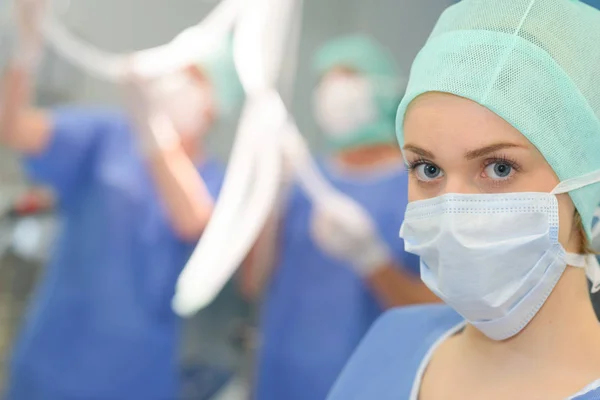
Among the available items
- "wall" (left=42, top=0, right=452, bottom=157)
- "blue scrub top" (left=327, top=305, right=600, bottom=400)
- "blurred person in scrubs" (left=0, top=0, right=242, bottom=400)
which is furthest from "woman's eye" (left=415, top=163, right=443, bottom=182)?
"blurred person in scrubs" (left=0, top=0, right=242, bottom=400)

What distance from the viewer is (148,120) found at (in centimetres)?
175

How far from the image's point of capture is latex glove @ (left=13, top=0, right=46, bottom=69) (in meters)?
1.66

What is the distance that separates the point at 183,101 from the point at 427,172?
42.9 inches

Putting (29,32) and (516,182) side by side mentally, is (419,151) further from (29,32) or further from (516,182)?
(29,32)

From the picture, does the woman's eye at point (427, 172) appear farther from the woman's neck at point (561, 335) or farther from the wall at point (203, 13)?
the wall at point (203, 13)

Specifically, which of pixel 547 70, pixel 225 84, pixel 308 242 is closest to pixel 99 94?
pixel 225 84

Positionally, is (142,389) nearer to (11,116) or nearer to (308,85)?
(11,116)

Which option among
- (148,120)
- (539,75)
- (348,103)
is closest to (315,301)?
(348,103)

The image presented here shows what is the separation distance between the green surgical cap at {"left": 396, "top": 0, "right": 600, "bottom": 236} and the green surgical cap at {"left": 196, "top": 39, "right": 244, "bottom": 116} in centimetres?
102

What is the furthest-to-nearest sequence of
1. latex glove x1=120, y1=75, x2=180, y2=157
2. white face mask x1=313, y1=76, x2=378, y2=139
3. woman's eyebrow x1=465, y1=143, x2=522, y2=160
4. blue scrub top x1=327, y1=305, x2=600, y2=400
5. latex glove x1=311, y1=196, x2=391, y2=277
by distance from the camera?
1. white face mask x1=313, y1=76, x2=378, y2=139
2. latex glove x1=120, y1=75, x2=180, y2=157
3. latex glove x1=311, y1=196, x2=391, y2=277
4. blue scrub top x1=327, y1=305, x2=600, y2=400
5. woman's eyebrow x1=465, y1=143, x2=522, y2=160

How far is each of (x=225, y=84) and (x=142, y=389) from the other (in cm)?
86

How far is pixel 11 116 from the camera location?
5.76ft

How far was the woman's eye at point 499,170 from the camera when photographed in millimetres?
771

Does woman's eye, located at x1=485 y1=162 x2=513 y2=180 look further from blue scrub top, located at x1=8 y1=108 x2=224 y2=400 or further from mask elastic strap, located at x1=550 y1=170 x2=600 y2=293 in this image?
blue scrub top, located at x1=8 y1=108 x2=224 y2=400
